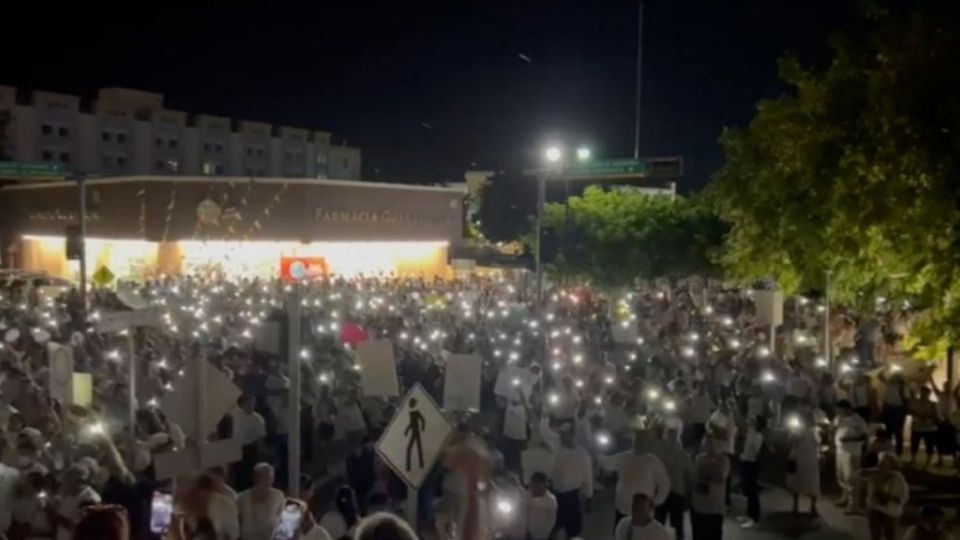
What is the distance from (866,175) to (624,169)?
315 inches

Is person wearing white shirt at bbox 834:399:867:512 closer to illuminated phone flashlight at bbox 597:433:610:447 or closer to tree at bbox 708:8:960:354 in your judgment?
tree at bbox 708:8:960:354

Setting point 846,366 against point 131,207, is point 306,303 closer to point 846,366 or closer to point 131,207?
point 846,366

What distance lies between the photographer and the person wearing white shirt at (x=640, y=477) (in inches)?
408

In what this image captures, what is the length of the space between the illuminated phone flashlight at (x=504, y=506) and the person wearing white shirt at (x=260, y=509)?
6.94 ft

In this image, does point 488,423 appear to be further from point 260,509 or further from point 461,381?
point 260,509

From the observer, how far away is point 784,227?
58.3 feet

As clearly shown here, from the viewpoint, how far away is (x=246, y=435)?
509 inches

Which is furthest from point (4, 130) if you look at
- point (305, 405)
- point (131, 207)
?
point (305, 405)

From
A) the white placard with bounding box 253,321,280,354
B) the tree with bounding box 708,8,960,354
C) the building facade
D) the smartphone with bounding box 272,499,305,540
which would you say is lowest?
the smartphone with bounding box 272,499,305,540

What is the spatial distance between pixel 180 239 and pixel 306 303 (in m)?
21.8

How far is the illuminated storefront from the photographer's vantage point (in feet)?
146

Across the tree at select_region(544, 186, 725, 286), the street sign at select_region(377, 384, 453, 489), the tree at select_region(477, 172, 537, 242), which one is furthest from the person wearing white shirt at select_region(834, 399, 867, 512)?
the tree at select_region(477, 172, 537, 242)

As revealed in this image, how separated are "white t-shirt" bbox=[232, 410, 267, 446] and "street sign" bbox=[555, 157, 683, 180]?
32.2 feet

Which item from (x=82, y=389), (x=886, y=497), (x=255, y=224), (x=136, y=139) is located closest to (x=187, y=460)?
(x=82, y=389)
